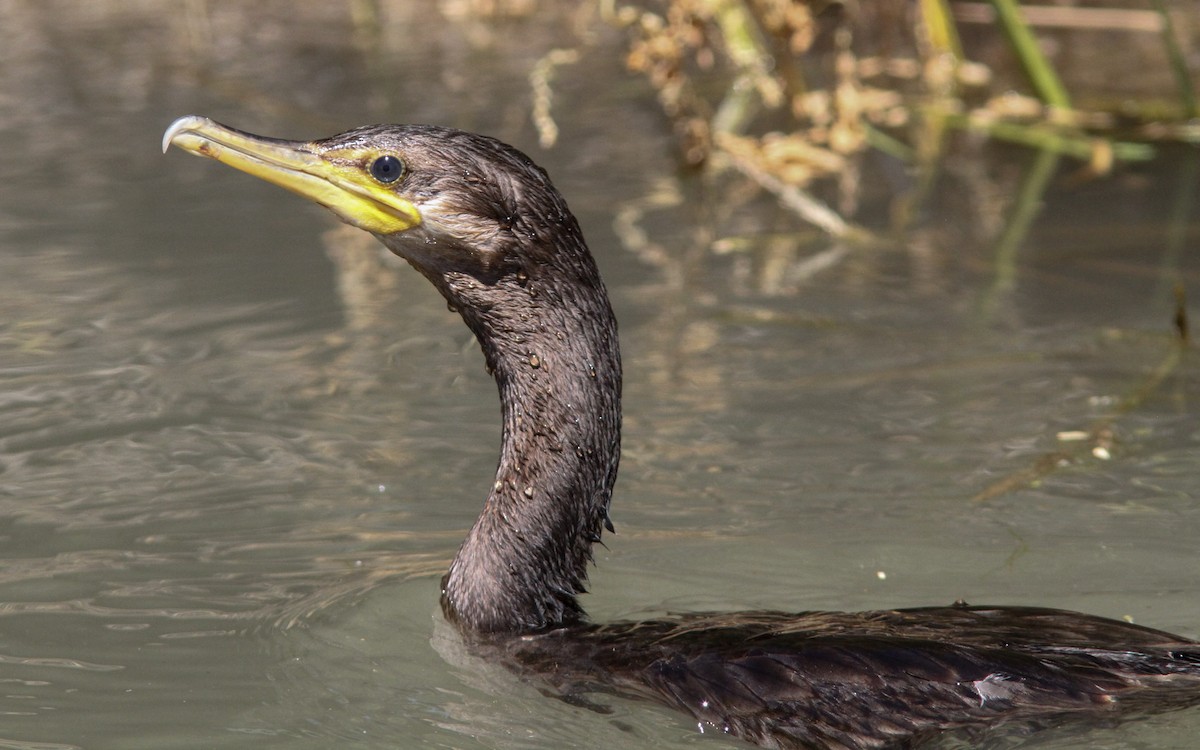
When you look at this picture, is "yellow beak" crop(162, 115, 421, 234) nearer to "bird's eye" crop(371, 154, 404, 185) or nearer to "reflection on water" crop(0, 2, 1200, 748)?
"bird's eye" crop(371, 154, 404, 185)

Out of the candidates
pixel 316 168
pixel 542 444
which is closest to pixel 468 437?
pixel 542 444

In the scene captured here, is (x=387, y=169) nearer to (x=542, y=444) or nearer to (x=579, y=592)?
(x=542, y=444)

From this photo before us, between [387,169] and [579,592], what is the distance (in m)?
1.12

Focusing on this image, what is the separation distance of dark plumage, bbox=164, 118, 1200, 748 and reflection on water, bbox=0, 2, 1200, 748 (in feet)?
0.42

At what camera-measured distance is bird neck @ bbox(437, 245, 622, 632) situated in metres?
4.00

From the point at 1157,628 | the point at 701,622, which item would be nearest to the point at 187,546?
the point at 701,622

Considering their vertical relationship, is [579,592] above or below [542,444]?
below

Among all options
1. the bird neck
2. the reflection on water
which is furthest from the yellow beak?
the reflection on water

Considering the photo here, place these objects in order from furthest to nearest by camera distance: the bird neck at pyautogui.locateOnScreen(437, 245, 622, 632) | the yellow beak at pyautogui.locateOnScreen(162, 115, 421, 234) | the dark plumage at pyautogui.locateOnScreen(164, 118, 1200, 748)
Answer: the bird neck at pyautogui.locateOnScreen(437, 245, 622, 632), the yellow beak at pyautogui.locateOnScreen(162, 115, 421, 234), the dark plumage at pyautogui.locateOnScreen(164, 118, 1200, 748)

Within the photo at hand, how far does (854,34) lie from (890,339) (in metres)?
6.06

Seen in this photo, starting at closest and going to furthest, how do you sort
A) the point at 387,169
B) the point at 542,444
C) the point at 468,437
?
the point at 387,169, the point at 542,444, the point at 468,437

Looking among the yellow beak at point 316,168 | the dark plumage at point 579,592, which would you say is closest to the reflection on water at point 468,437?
the dark plumage at point 579,592

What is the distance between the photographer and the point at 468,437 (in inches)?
215

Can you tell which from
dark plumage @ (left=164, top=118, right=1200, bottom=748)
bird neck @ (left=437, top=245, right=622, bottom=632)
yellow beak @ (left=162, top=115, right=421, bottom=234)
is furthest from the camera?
bird neck @ (left=437, top=245, right=622, bottom=632)
